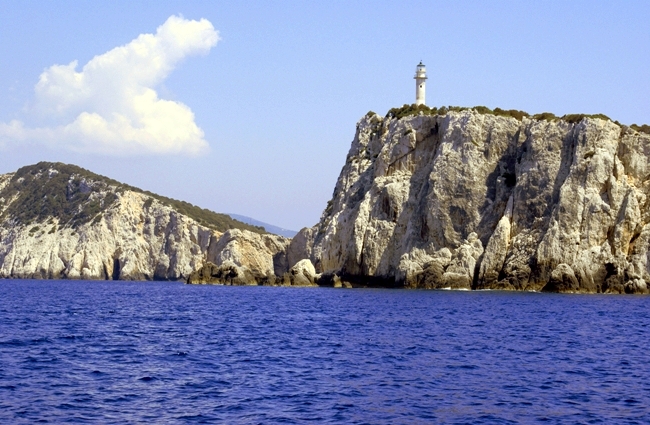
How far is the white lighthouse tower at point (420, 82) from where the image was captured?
84.6 metres

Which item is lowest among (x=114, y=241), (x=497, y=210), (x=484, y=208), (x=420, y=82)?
(x=114, y=241)

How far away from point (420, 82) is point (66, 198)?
67918 mm

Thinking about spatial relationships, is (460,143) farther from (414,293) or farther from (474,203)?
(414,293)

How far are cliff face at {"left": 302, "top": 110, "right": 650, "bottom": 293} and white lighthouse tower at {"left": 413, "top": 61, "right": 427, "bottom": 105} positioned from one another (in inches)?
287

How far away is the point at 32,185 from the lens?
137m

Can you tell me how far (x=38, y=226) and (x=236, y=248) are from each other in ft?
111

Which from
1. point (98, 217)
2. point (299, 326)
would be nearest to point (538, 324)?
point (299, 326)

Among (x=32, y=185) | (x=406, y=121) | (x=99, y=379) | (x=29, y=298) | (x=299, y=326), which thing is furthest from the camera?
(x=32, y=185)

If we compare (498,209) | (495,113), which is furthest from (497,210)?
(495,113)

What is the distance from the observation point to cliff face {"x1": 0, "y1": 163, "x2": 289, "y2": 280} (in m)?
114

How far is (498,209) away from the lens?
223 feet

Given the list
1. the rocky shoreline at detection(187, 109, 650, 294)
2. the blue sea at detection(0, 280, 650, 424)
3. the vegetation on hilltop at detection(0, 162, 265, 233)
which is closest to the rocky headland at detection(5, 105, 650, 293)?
the rocky shoreline at detection(187, 109, 650, 294)

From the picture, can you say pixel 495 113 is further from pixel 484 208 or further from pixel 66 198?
pixel 66 198

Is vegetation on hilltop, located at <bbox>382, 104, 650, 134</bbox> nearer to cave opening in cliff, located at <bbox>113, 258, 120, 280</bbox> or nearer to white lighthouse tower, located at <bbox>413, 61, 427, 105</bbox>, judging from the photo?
white lighthouse tower, located at <bbox>413, 61, 427, 105</bbox>
